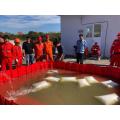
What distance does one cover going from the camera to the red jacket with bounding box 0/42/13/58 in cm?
663

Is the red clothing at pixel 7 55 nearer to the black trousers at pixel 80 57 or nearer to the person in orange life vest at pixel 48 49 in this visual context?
the person in orange life vest at pixel 48 49

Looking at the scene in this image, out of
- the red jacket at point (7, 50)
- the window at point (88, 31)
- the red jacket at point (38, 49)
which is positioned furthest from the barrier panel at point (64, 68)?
the window at point (88, 31)

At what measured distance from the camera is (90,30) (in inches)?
298

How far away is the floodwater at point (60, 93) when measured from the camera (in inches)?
212

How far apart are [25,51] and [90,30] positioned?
1.44m

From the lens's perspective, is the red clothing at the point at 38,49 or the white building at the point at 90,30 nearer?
the white building at the point at 90,30

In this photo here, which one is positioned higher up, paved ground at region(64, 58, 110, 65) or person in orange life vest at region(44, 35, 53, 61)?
person in orange life vest at region(44, 35, 53, 61)

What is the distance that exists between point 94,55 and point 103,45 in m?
0.30

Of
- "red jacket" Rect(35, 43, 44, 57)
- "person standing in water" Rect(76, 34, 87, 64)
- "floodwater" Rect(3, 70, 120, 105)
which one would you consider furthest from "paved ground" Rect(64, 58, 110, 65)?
"red jacket" Rect(35, 43, 44, 57)

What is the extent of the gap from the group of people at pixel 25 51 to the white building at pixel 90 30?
0.78ft

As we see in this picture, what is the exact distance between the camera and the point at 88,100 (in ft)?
17.9

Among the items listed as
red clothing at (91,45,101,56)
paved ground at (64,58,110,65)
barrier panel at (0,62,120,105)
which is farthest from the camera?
red clothing at (91,45,101,56)

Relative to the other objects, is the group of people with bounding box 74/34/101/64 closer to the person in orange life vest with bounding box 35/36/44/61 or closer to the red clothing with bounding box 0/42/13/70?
the person in orange life vest with bounding box 35/36/44/61
